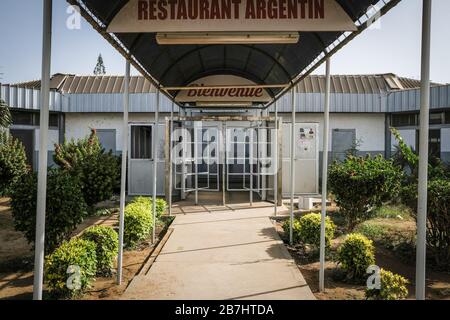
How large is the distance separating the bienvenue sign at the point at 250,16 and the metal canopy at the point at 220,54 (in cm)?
17

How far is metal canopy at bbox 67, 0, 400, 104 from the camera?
→ 4672mm

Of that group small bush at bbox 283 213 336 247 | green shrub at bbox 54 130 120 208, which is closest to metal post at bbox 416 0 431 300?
small bush at bbox 283 213 336 247

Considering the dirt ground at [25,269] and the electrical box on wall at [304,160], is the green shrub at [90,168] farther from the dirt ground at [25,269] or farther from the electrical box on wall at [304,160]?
the electrical box on wall at [304,160]

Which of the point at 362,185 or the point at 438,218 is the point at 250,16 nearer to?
the point at 438,218

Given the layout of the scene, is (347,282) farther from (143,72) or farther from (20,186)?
(20,186)

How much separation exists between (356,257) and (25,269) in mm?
5735

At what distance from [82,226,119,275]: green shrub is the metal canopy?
2.86 meters

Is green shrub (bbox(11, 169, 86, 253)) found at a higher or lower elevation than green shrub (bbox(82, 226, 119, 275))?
higher

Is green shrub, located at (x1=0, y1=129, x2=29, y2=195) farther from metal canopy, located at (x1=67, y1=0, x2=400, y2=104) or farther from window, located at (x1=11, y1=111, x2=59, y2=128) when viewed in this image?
metal canopy, located at (x1=67, y1=0, x2=400, y2=104)

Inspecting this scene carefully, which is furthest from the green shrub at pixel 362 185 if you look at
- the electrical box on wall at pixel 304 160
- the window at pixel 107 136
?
the window at pixel 107 136

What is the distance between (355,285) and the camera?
580 centimetres

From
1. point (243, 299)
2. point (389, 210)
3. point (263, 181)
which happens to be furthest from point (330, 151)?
point (243, 299)

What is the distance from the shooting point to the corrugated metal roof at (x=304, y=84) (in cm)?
1969

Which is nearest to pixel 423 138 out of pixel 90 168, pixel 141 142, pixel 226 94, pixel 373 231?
pixel 373 231
